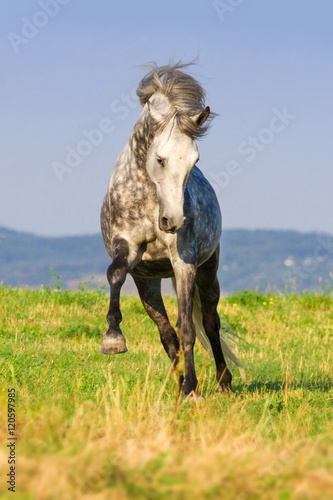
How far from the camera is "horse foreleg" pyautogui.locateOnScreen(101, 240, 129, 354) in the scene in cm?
634

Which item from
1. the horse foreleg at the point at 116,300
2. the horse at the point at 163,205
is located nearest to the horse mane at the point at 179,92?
the horse at the point at 163,205

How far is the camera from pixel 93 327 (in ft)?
44.3

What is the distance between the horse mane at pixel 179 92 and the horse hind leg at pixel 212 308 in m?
2.28

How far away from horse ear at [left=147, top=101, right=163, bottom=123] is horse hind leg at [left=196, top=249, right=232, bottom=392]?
246cm

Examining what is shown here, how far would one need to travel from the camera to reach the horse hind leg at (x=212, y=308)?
918 centimetres

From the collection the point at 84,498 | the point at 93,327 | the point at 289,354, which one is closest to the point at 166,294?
the point at 93,327

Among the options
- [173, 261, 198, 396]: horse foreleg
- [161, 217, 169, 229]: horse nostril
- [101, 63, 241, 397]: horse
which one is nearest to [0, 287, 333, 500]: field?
[173, 261, 198, 396]: horse foreleg

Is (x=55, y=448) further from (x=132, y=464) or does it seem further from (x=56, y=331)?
(x=56, y=331)

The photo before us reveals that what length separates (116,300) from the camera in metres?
6.86

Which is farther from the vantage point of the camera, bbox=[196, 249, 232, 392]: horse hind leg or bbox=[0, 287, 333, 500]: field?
bbox=[196, 249, 232, 392]: horse hind leg

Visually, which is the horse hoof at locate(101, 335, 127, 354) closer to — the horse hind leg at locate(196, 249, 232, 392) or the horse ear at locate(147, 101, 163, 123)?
the horse ear at locate(147, 101, 163, 123)

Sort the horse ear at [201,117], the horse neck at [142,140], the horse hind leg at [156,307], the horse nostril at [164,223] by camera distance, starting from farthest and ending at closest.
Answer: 1. the horse hind leg at [156,307]
2. the horse neck at [142,140]
3. the horse ear at [201,117]
4. the horse nostril at [164,223]

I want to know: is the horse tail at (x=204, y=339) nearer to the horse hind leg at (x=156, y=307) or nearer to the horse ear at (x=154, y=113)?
the horse hind leg at (x=156, y=307)

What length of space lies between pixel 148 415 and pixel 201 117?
9.14 feet
